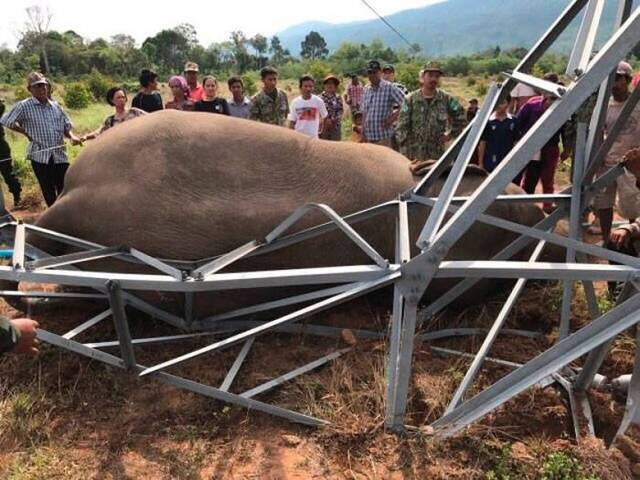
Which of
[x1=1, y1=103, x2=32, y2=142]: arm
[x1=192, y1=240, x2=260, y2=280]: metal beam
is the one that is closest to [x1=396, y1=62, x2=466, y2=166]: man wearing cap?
[x1=192, y1=240, x2=260, y2=280]: metal beam

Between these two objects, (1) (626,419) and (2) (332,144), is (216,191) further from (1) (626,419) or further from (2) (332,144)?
(1) (626,419)

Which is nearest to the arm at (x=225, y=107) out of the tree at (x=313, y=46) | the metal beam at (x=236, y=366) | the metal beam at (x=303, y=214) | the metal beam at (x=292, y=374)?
the metal beam at (x=303, y=214)

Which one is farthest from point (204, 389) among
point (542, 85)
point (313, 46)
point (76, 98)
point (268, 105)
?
point (313, 46)

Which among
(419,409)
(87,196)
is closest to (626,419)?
(419,409)

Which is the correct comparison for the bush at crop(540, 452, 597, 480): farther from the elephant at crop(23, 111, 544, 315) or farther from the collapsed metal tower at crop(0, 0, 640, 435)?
the elephant at crop(23, 111, 544, 315)

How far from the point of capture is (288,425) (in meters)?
3.50

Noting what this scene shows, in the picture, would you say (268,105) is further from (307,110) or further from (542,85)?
(542,85)

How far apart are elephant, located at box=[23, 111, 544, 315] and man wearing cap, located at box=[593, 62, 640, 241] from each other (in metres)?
1.40

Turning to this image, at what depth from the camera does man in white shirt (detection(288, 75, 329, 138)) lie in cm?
764

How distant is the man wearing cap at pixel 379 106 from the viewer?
780 centimetres

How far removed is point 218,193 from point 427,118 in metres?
3.43

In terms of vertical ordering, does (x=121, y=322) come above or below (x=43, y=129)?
below

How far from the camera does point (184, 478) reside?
306 cm

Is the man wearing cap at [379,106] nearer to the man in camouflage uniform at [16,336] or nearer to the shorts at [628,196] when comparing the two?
the shorts at [628,196]
